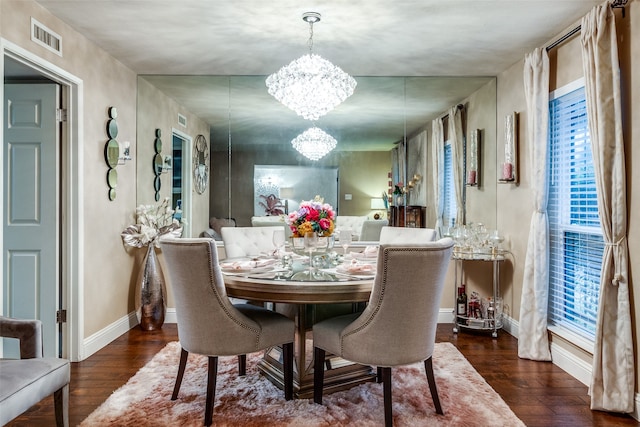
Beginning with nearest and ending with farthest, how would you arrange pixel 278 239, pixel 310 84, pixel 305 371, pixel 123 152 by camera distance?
pixel 305 371 → pixel 278 239 → pixel 310 84 → pixel 123 152

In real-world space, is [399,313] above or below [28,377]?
above

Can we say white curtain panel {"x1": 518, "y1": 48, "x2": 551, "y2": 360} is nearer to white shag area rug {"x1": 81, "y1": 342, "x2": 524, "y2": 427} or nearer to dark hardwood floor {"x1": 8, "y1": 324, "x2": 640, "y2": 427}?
dark hardwood floor {"x1": 8, "y1": 324, "x2": 640, "y2": 427}

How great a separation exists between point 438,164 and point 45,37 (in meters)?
3.60

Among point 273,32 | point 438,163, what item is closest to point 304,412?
point 273,32

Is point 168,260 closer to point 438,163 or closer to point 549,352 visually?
point 549,352

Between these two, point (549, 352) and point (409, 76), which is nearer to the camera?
point (549, 352)

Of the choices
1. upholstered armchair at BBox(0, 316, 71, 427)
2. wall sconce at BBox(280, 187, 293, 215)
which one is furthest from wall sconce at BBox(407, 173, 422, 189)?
upholstered armchair at BBox(0, 316, 71, 427)

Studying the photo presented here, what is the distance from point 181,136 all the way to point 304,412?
3313mm

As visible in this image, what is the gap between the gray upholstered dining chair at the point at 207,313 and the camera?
2.36 meters

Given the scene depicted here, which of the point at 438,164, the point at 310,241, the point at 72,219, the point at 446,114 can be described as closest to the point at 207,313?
the point at 310,241

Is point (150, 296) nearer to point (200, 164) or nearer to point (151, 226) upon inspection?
point (151, 226)

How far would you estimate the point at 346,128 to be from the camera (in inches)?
187

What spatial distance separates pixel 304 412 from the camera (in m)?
2.52

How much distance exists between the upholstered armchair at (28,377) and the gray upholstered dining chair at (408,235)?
7.29ft
